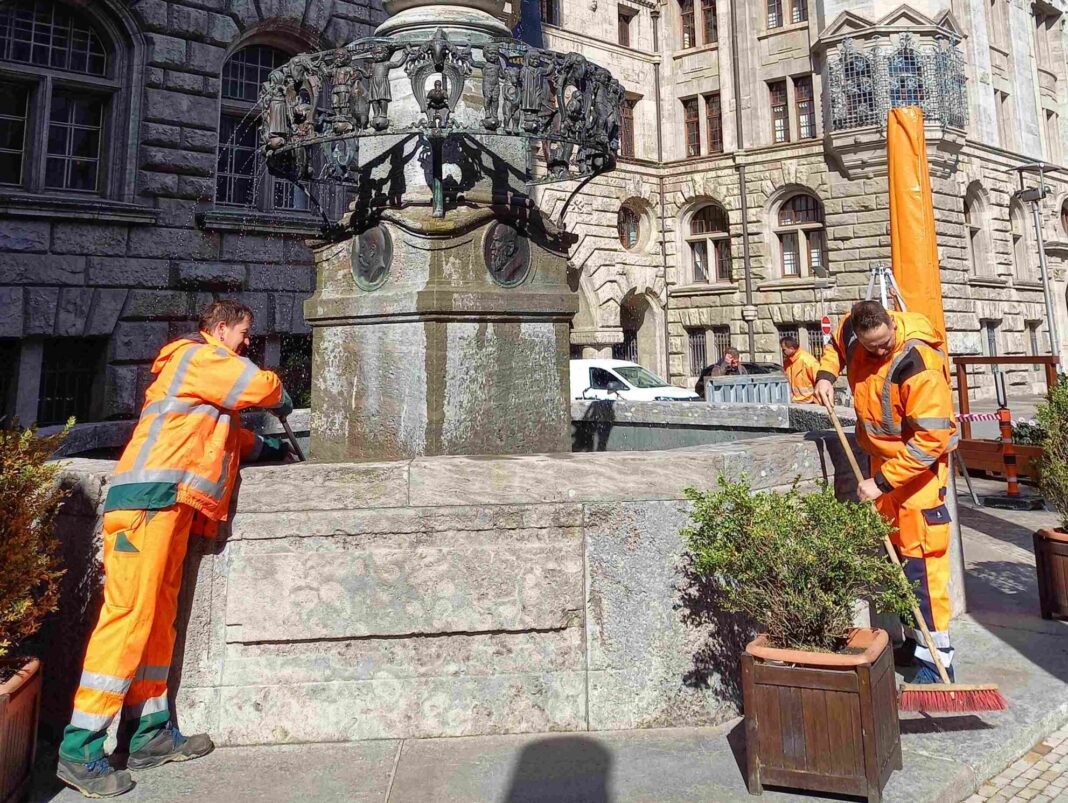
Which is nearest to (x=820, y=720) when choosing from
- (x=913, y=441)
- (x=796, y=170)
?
(x=913, y=441)

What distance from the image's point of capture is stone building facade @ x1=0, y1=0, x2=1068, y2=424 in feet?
42.0

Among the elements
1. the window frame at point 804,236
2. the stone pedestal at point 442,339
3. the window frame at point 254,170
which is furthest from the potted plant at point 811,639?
the window frame at point 804,236

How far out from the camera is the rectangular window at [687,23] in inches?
1119

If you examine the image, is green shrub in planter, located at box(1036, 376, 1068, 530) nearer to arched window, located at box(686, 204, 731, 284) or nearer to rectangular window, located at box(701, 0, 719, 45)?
arched window, located at box(686, 204, 731, 284)

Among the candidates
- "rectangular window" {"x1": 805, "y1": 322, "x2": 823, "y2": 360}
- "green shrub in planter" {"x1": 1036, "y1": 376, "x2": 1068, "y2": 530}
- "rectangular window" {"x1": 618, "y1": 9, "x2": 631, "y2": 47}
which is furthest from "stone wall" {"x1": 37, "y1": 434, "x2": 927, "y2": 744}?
"rectangular window" {"x1": 618, "y1": 9, "x2": 631, "y2": 47}

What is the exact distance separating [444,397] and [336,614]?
1.39m

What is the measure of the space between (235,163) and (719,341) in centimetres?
1816

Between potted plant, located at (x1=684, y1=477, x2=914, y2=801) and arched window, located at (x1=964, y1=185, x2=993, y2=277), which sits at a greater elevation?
arched window, located at (x1=964, y1=185, x2=993, y2=277)

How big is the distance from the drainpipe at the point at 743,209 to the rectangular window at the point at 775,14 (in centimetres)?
115

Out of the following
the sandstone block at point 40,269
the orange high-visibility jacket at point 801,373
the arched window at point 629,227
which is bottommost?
the orange high-visibility jacket at point 801,373

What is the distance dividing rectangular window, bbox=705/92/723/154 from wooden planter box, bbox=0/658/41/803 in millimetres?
27875

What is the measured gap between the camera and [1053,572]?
4.91 meters

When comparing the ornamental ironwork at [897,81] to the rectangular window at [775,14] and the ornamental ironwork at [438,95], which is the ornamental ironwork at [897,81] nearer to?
the rectangular window at [775,14]

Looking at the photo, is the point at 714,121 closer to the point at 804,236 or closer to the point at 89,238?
the point at 804,236
